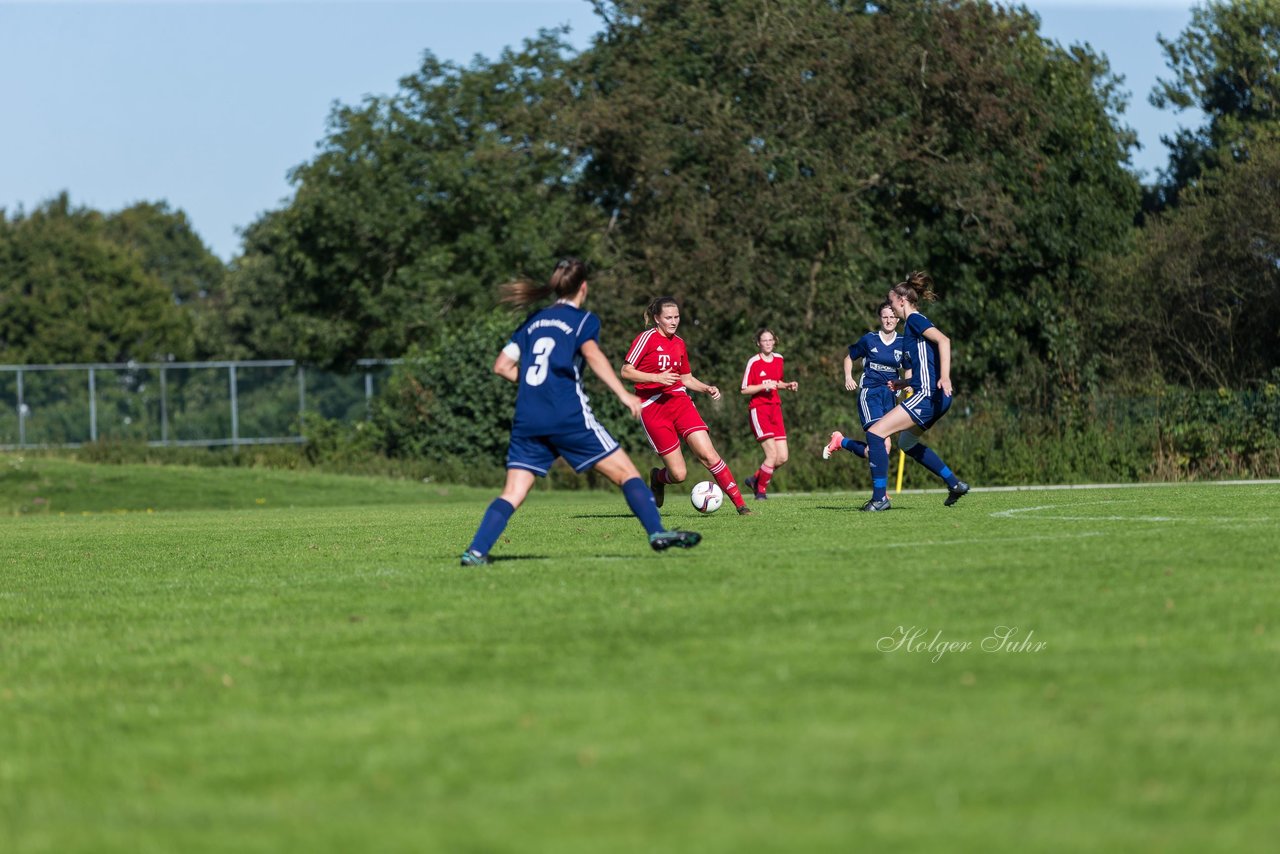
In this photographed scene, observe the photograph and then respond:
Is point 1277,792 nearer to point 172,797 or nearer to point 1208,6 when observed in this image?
point 172,797

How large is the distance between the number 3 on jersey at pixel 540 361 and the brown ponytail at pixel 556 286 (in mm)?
344

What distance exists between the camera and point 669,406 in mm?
16078

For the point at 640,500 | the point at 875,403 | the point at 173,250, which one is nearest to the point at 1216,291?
the point at 875,403

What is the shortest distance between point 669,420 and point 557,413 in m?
6.11

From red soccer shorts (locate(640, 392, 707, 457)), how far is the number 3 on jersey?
19.4 feet

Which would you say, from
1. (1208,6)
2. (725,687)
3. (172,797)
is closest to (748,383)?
(725,687)

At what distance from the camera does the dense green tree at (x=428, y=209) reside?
141ft

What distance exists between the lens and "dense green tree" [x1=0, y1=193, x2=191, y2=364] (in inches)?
2685

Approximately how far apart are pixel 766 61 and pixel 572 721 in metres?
34.1

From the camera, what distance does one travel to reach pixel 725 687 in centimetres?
561

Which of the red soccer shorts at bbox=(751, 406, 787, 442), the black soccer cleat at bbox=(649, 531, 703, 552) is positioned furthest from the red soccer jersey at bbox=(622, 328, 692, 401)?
the black soccer cleat at bbox=(649, 531, 703, 552)

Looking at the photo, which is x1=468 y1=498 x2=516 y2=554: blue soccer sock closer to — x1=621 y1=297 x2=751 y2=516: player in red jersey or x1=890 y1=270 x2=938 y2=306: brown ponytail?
x1=621 y1=297 x2=751 y2=516: player in red jersey

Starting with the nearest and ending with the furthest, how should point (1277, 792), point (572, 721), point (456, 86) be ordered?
point (1277, 792) < point (572, 721) < point (456, 86)

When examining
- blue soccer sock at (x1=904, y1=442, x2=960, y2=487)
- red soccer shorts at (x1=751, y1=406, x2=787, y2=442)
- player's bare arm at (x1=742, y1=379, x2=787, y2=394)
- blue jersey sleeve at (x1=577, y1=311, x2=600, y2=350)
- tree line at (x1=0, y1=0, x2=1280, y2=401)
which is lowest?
blue soccer sock at (x1=904, y1=442, x2=960, y2=487)
